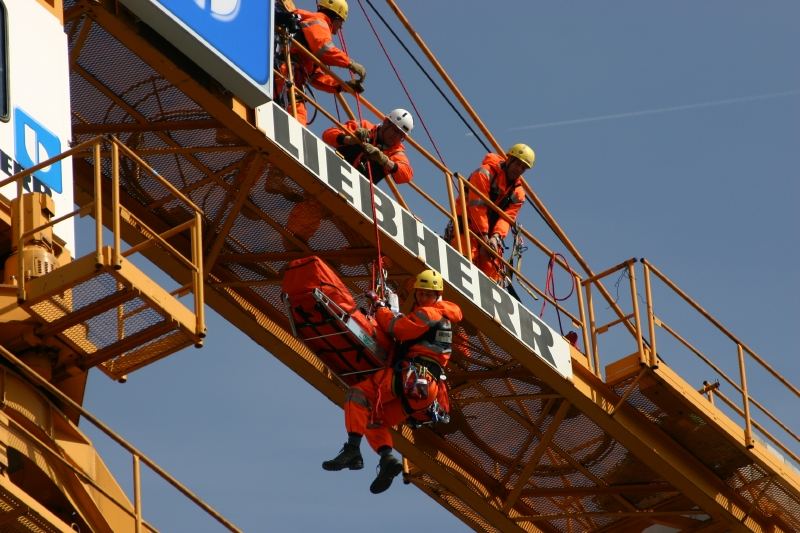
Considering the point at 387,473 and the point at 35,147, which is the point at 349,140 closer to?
the point at 387,473

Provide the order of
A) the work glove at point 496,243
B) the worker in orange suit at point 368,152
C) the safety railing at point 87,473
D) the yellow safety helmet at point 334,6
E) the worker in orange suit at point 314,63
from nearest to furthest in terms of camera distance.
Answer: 1. the safety railing at point 87,473
2. the worker in orange suit at point 368,152
3. the worker in orange suit at point 314,63
4. the work glove at point 496,243
5. the yellow safety helmet at point 334,6

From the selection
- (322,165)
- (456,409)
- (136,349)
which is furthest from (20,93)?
(456,409)

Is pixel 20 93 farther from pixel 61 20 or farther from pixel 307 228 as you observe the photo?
pixel 307 228

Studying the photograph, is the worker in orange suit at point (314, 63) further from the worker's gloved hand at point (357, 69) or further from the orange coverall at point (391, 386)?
the orange coverall at point (391, 386)

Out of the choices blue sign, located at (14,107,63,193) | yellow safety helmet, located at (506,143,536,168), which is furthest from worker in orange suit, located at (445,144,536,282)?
blue sign, located at (14,107,63,193)

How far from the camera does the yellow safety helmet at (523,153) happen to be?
27.1 m

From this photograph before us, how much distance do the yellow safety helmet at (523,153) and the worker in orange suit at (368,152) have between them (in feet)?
8.19

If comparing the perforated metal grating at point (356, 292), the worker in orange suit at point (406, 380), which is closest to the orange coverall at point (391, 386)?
the worker in orange suit at point (406, 380)

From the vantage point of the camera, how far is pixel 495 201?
27.1m

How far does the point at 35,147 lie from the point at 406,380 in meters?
4.79

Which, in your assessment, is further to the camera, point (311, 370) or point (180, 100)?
point (311, 370)

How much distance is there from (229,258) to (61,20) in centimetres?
413

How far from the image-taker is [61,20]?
2080 cm

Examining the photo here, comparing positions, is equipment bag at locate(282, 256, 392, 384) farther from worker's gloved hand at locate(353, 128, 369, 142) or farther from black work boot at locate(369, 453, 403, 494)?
worker's gloved hand at locate(353, 128, 369, 142)
